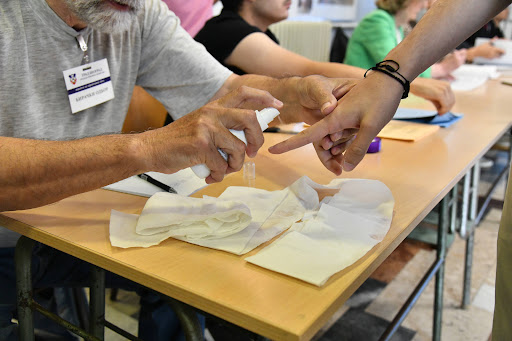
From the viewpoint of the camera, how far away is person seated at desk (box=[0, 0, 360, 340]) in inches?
31.3

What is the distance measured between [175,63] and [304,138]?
65 centimetres

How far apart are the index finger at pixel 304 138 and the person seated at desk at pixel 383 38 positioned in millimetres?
1710

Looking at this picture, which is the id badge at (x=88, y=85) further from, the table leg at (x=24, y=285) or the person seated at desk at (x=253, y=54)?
the person seated at desk at (x=253, y=54)

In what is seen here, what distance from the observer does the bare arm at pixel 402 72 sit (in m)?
0.83

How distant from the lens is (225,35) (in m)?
1.78

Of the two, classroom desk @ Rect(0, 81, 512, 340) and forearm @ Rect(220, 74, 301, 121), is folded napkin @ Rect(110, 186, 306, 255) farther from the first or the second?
forearm @ Rect(220, 74, 301, 121)

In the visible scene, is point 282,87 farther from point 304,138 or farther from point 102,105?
point 102,105

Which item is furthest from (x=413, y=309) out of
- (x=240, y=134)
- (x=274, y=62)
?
(x=240, y=134)

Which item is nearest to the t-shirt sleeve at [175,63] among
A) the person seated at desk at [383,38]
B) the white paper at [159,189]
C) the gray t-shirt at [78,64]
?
the gray t-shirt at [78,64]

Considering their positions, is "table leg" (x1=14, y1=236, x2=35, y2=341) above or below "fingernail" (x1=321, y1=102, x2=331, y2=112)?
below

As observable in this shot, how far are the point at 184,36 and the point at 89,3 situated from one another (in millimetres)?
382

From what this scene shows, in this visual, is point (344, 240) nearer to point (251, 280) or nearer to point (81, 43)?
point (251, 280)

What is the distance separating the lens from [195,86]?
4.59 ft

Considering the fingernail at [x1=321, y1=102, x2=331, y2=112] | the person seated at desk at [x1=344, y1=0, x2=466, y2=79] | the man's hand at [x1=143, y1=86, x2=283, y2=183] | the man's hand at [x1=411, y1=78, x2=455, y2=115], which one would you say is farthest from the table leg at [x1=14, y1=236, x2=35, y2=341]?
the person seated at desk at [x1=344, y1=0, x2=466, y2=79]
